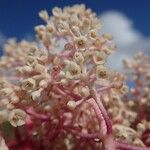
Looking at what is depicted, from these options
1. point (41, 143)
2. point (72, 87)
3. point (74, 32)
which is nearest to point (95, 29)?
point (74, 32)

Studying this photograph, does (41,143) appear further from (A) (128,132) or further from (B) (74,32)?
(B) (74,32)

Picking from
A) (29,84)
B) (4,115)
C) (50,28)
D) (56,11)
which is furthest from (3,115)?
(56,11)

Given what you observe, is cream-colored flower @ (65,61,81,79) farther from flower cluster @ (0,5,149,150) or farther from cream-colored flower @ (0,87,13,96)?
cream-colored flower @ (0,87,13,96)

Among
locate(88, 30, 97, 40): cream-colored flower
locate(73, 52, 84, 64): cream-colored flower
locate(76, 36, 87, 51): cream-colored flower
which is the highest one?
locate(88, 30, 97, 40): cream-colored flower

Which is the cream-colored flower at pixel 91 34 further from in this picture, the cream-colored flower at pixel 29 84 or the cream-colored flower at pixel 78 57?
the cream-colored flower at pixel 29 84

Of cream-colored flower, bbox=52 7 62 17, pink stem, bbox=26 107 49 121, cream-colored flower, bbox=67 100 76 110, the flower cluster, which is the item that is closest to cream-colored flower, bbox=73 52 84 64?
the flower cluster

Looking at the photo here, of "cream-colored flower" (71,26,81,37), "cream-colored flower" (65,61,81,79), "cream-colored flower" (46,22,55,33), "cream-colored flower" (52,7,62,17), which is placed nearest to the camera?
"cream-colored flower" (65,61,81,79)

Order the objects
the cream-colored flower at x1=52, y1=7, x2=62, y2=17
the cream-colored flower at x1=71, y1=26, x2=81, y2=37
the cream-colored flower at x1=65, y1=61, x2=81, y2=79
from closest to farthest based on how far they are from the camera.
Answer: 1. the cream-colored flower at x1=65, y1=61, x2=81, y2=79
2. the cream-colored flower at x1=71, y1=26, x2=81, y2=37
3. the cream-colored flower at x1=52, y1=7, x2=62, y2=17
